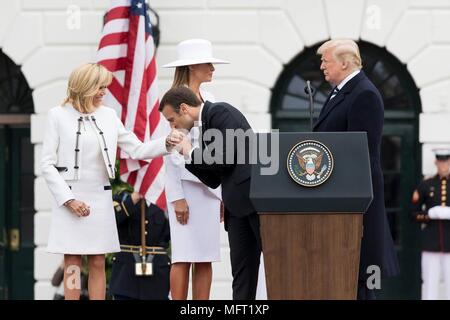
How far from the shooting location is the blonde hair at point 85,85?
7750 mm

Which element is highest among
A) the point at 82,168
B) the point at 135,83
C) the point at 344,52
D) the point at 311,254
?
the point at 135,83

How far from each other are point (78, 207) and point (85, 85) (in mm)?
705

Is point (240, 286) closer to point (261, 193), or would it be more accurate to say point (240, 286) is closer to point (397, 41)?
point (261, 193)

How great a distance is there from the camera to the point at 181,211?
26.4 feet

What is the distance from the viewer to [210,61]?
26.8ft

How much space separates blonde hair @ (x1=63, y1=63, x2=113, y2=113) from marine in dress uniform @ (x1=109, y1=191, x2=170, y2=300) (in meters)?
1.98

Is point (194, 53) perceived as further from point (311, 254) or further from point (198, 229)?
point (311, 254)

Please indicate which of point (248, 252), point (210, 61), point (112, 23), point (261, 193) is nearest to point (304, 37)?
point (112, 23)

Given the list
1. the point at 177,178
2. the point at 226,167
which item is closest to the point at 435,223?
the point at 177,178

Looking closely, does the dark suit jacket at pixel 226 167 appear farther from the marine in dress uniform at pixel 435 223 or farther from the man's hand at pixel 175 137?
the marine in dress uniform at pixel 435 223

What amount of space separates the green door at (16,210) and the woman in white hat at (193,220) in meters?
6.52

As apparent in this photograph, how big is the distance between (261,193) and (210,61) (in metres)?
1.90

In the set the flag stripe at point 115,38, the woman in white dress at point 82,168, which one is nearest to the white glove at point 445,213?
the flag stripe at point 115,38
